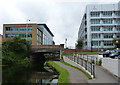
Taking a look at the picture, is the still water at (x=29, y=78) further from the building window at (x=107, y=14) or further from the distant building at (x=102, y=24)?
the building window at (x=107, y=14)

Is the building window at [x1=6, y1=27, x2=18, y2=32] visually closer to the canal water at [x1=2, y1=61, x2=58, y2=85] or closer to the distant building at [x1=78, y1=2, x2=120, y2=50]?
the distant building at [x1=78, y1=2, x2=120, y2=50]

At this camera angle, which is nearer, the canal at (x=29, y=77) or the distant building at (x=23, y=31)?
the canal at (x=29, y=77)

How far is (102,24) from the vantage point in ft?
224

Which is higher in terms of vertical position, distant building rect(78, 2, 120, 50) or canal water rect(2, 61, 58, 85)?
distant building rect(78, 2, 120, 50)

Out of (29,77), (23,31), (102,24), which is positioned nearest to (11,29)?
(23,31)

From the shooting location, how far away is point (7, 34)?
79.5 metres

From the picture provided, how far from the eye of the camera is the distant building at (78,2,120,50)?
68.0m

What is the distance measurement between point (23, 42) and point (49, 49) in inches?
307

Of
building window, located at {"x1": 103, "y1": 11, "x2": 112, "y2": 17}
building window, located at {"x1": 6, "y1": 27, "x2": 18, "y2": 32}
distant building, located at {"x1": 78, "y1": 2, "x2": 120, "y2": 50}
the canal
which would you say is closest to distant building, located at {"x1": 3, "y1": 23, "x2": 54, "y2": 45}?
building window, located at {"x1": 6, "y1": 27, "x2": 18, "y2": 32}

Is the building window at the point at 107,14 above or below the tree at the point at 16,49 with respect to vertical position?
above

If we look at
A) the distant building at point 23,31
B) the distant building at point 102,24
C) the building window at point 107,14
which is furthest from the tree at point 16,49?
the building window at point 107,14

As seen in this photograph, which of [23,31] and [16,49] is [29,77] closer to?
[16,49]

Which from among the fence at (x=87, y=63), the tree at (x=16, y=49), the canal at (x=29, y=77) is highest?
the tree at (x=16, y=49)

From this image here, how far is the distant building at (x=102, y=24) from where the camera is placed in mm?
68000
